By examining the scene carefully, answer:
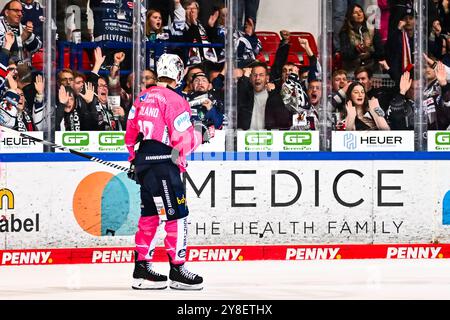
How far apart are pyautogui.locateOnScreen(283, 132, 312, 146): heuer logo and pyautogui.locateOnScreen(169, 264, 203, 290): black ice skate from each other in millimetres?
2751

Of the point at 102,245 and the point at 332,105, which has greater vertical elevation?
the point at 332,105

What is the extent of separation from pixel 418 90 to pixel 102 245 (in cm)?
354

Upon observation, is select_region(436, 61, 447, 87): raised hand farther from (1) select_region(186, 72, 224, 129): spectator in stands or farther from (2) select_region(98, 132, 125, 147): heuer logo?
(2) select_region(98, 132, 125, 147): heuer logo

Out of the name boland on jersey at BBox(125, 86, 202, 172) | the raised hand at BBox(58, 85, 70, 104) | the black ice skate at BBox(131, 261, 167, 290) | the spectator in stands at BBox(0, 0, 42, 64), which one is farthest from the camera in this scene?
the raised hand at BBox(58, 85, 70, 104)

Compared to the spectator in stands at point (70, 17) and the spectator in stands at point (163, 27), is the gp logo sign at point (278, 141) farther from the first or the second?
the spectator in stands at point (70, 17)

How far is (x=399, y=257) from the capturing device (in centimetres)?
1201

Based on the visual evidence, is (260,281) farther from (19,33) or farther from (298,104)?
(19,33)

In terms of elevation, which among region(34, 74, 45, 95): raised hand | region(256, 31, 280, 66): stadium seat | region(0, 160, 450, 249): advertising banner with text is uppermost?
region(256, 31, 280, 66): stadium seat

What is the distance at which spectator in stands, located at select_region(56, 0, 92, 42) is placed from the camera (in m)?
11.9

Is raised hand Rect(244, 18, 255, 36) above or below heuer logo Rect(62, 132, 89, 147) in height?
above

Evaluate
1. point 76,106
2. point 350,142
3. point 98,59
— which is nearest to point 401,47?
point 350,142

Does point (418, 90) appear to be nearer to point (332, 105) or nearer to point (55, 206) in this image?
point (332, 105)

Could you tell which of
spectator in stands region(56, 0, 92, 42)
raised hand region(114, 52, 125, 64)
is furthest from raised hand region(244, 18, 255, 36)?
spectator in stands region(56, 0, 92, 42)
